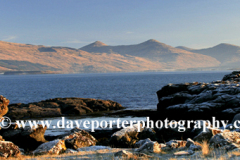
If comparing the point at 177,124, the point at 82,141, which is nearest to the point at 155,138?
the point at 177,124

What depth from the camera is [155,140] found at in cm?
1936

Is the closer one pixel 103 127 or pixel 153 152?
pixel 153 152

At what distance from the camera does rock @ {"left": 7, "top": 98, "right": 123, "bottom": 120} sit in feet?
121

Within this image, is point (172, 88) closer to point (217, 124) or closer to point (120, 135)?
point (217, 124)

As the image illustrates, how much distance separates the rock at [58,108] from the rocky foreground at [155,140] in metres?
11.8

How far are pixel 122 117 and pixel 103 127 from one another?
7774 mm

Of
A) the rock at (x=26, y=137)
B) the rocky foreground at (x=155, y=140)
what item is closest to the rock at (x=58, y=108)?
the rocky foreground at (x=155, y=140)

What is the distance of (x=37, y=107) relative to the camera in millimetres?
39625

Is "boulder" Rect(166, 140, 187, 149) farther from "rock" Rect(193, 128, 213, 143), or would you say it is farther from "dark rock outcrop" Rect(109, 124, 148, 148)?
"dark rock outcrop" Rect(109, 124, 148, 148)

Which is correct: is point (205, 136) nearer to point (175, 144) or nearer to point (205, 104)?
point (175, 144)

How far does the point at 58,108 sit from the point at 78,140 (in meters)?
23.2

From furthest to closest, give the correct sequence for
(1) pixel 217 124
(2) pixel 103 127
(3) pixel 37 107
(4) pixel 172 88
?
(4) pixel 172 88 < (3) pixel 37 107 < (2) pixel 103 127 < (1) pixel 217 124

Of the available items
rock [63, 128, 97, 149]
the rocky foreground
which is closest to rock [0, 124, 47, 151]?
the rocky foreground

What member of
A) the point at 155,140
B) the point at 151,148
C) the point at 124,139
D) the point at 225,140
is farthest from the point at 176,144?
the point at 155,140
